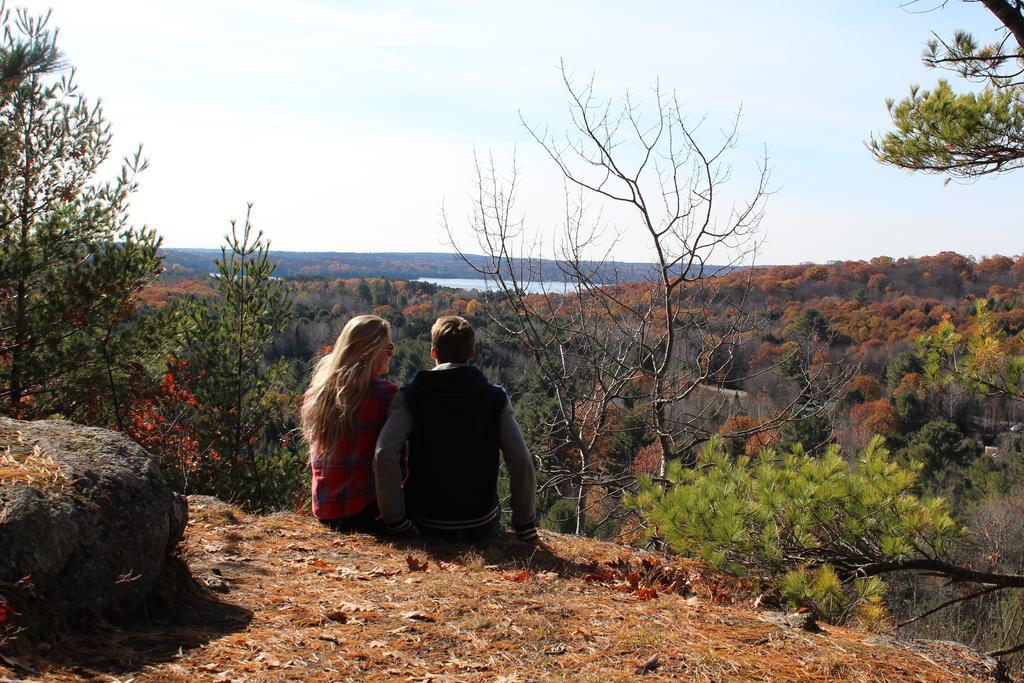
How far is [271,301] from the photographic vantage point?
8992mm

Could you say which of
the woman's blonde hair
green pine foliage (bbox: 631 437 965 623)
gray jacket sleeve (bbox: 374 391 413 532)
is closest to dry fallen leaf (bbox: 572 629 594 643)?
gray jacket sleeve (bbox: 374 391 413 532)

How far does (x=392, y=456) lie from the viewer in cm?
425

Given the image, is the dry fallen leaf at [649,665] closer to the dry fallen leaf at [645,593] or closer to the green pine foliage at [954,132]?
the dry fallen leaf at [645,593]

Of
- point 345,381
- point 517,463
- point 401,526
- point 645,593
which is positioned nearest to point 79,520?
point 345,381

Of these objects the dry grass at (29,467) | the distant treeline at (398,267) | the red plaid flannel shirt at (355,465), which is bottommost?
the red plaid flannel shirt at (355,465)

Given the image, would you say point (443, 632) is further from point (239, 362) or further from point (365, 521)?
point (239, 362)

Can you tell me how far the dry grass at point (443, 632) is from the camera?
2.63 metres

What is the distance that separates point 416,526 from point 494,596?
1.23 m

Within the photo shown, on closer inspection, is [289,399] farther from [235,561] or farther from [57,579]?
[57,579]

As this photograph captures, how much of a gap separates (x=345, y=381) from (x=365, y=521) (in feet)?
2.88

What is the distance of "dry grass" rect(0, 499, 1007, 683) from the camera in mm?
2633

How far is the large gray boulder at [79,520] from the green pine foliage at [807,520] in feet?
9.77

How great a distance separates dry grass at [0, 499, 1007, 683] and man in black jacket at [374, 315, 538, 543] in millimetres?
273

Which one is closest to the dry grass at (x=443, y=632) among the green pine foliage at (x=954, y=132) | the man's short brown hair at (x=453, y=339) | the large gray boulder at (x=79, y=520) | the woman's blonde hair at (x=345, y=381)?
the large gray boulder at (x=79, y=520)
